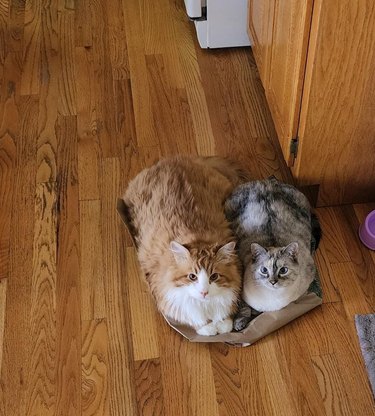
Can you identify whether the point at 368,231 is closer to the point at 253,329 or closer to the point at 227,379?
the point at 253,329

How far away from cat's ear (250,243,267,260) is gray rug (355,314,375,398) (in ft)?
1.22

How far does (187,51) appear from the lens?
252 centimetres

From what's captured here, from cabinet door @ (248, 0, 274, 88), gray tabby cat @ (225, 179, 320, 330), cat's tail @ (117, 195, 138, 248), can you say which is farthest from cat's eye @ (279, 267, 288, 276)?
cabinet door @ (248, 0, 274, 88)

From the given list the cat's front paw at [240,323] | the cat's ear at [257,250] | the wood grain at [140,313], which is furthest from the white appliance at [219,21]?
the cat's front paw at [240,323]

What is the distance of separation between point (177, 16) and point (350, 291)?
1499mm

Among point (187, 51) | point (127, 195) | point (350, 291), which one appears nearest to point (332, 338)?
point (350, 291)

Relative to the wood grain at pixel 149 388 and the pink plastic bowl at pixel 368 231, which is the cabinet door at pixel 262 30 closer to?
the pink plastic bowl at pixel 368 231

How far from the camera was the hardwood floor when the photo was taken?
1.62m

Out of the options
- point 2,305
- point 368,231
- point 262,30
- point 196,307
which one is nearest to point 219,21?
point 262,30

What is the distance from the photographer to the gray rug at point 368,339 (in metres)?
1.63

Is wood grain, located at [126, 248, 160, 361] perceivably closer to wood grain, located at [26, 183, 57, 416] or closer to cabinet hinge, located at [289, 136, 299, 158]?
wood grain, located at [26, 183, 57, 416]

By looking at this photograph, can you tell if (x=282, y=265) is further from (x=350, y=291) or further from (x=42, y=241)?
(x=42, y=241)

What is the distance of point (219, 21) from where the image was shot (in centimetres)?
236

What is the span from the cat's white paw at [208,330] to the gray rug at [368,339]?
1.35 ft
